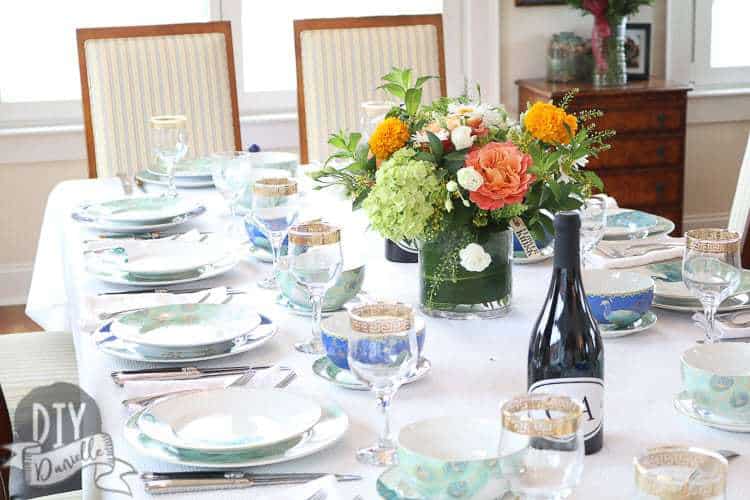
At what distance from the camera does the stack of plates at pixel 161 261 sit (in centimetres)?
185

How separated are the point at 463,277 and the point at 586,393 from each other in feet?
1.66

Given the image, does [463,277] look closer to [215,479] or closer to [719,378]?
[719,378]

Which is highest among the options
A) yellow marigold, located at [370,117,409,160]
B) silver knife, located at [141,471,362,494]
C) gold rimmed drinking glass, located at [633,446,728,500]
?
yellow marigold, located at [370,117,409,160]

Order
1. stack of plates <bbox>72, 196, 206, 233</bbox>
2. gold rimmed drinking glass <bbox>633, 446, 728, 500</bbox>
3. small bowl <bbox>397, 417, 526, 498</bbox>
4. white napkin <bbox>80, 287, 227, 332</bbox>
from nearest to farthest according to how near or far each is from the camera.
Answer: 1. gold rimmed drinking glass <bbox>633, 446, 728, 500</bbox>
2. small bowl <bbox>397, 417, 526, 498</bbox>
3. white napkin <bbox>80, 287, 227, 332</bbox>
4. stack of plates <bbox>72, 196, 206, 233</bbox>

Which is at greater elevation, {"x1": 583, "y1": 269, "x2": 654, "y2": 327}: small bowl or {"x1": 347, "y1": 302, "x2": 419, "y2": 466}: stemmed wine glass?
{"x1": 347, "y1": 302, "x2": 419, "y2": 466}: stemmed wine glass

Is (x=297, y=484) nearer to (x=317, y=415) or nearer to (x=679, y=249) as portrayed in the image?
(x=317, y=415)

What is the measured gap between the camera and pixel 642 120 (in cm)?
394

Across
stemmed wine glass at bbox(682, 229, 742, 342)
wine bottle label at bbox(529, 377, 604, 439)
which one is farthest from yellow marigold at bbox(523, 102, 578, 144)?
wine bottle label at bbox(529, 377, 604, 439)

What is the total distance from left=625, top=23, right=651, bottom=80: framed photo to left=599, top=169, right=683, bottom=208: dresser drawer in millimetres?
385

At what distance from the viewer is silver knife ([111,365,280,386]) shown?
1388mm

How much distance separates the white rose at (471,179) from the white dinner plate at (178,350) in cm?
33

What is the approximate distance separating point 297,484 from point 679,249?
1.00m

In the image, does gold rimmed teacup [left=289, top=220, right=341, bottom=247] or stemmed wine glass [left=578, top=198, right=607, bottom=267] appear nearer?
gold rimmed teacup [left=289, top=220, right=341, bottom=247]

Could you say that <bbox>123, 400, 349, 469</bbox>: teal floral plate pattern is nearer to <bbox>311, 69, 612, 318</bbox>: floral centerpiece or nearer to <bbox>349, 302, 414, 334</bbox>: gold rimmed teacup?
<bbox>349, 302, 414, 334</bbox>: gold rimmed teacup
